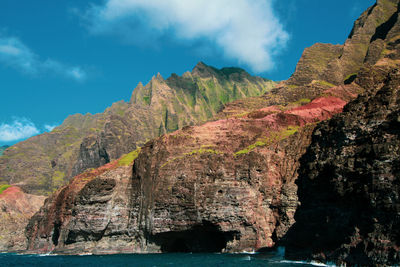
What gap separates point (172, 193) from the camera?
2653 inches

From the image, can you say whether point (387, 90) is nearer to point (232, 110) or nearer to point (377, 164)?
point (377, 164)

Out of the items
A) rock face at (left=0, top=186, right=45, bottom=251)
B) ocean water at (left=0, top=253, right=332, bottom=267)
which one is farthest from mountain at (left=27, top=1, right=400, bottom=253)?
rock face at (left=0, top=186, right=45, bottom=251)

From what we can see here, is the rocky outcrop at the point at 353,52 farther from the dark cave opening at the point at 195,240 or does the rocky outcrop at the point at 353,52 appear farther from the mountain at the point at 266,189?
the dark cave opening at the point at 195,240

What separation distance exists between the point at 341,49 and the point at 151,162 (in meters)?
102

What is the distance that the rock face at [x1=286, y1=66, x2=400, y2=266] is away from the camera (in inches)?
1297

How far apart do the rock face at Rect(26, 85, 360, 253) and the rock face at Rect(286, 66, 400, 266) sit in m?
14.4

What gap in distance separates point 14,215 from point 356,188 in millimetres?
138642

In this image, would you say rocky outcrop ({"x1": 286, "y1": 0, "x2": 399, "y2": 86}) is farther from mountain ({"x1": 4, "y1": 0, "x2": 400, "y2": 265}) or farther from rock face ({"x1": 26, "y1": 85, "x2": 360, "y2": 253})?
rock face ({"x1": 26, "y1": 85, "x2": 360, "y2": 253})

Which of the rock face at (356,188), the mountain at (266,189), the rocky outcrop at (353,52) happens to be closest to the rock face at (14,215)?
the mountain at (266,189)

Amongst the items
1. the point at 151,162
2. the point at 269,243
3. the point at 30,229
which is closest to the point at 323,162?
the point at 269,243

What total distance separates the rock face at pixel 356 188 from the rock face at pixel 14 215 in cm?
11413

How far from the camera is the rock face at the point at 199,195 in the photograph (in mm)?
62344

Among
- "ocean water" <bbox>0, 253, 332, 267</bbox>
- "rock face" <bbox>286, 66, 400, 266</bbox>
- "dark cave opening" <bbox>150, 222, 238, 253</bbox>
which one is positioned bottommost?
"ocean water" <bbox>0, 253, 332, 267</bbox>

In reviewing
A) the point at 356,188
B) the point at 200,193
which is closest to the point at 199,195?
the point at 200,193
